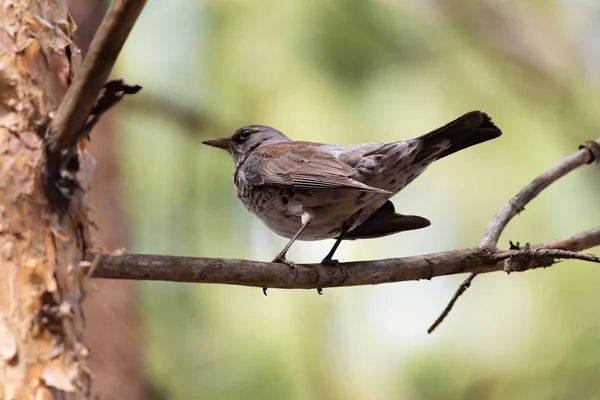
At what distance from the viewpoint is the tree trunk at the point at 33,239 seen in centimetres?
105

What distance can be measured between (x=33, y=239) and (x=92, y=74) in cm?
30

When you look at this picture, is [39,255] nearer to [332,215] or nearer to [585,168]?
[332,215]

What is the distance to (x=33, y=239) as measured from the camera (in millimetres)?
1103

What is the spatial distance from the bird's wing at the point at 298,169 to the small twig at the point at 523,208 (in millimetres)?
406

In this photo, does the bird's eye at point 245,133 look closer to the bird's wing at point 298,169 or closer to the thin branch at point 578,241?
the bird's wing at point 298,169

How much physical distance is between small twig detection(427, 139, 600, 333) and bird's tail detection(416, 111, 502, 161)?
226 millimetres

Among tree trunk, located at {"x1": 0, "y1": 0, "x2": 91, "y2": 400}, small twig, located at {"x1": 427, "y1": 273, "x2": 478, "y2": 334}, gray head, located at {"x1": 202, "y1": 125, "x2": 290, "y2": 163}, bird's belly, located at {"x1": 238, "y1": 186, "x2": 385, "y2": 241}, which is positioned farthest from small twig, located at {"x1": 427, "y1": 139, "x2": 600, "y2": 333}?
tree trunk, located at {"x1": 0, "y1": 0, "x2": 91, "y2": 400}

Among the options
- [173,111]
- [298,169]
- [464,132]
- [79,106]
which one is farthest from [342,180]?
[173,111]

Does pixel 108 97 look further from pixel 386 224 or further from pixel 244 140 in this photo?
pixel 244 140

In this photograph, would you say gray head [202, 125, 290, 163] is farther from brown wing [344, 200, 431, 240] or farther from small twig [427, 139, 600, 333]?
small twig [427, 139, 600, 333]

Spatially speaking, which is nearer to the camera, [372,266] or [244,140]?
[372,266]

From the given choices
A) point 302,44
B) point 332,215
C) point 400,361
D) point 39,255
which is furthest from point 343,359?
point 39,255

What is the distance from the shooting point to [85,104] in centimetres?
109

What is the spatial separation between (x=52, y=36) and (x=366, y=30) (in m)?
2.22
